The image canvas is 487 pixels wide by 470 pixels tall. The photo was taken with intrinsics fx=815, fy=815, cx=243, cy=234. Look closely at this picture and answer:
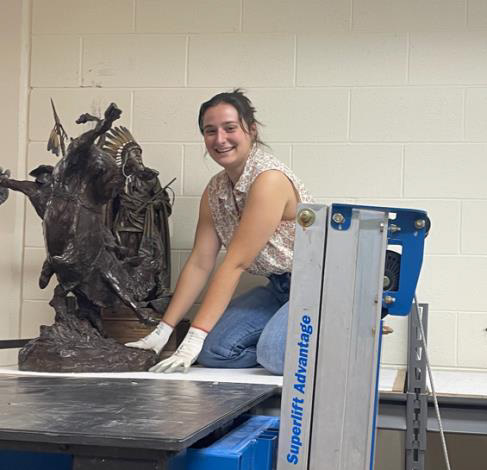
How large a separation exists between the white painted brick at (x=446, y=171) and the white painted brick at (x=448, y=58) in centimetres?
28

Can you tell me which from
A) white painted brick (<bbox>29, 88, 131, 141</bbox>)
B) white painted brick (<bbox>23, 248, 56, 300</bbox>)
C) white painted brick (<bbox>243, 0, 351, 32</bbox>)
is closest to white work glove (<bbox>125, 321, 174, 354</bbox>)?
white painted brick (<bbox>23, 248, 56, 300</bbox>)

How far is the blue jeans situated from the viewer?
2879 millimetres

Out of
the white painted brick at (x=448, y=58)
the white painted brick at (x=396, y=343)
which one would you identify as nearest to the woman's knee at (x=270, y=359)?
the white painted brick at (x=396, y=343)

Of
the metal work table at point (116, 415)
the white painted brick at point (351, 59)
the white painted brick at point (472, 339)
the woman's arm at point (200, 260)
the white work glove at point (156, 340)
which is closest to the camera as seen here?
the metal work table at point (116, 415)

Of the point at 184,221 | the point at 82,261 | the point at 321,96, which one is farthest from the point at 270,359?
the point at 321,96

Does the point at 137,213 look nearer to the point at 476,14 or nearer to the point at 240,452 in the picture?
the point at 476,14

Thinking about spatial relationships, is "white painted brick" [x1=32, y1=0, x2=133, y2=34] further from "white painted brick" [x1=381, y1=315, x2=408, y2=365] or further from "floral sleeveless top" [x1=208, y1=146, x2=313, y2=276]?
"white painted brick" [x1=381, y1=315, x2=408, y2=365]

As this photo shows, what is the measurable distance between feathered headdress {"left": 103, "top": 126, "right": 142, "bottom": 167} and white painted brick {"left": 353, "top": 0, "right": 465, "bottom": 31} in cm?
104

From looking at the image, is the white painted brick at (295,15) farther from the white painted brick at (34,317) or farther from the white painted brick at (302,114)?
the white painted brick at (34,317)

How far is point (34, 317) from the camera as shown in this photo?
3.49 m

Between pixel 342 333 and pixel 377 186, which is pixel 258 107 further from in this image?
pixel 342 333

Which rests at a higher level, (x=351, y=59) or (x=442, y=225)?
(x=351, y=59)

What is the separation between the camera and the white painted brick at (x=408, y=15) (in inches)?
130

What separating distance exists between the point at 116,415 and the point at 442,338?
194 centimetres
